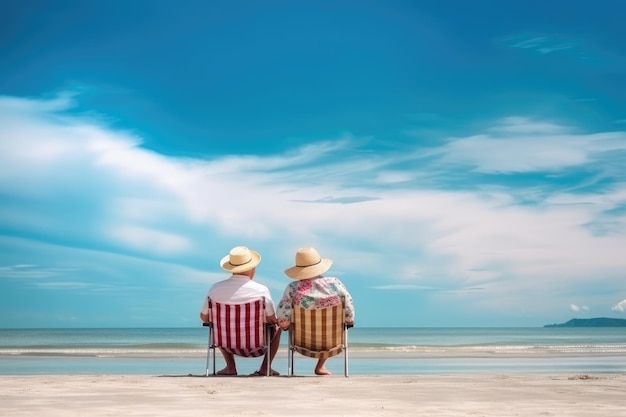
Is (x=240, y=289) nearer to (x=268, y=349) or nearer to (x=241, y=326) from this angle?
(x=241, y=326)

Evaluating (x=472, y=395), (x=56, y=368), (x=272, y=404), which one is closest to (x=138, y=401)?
(x=272, y=404)

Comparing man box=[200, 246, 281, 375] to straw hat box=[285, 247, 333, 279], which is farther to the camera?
straw hat box=[285, 247, 333, 279]

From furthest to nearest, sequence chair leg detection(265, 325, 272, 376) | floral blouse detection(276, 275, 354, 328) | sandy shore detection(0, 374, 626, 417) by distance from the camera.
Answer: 1. chair leg detection(265, 325, 272, 376)
2. floral blouse detection(276, 275, 354, 328)
3. sandy shore detection(0, 374, 626, 417)

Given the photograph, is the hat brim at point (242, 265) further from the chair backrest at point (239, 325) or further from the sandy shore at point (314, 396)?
the sandy shore at point (314, 396)

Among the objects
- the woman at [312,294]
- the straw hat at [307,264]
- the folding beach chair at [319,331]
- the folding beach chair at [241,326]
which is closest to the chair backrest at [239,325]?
the folding beach chair at [241,326]

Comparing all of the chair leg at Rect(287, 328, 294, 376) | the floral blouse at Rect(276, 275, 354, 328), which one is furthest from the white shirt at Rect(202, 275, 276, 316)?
the chair leg at Rect(287, 328, 294, 376)

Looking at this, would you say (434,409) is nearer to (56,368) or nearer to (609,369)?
(609,369)

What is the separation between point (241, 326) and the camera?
806 cm

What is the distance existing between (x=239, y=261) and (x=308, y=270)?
689 mm

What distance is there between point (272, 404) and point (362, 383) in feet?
5.89

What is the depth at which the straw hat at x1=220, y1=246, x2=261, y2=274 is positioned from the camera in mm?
8211

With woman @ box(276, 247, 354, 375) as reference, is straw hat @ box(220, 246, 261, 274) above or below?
above

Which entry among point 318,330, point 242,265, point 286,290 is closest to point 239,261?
point 242,265

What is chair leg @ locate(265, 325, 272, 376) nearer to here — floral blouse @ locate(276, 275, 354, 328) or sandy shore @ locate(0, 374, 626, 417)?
floral blouse @ locate(276, 275, 354, 328)
